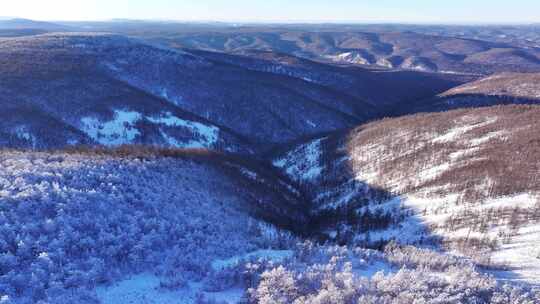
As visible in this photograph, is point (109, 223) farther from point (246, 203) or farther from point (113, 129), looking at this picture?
point (113, 129)

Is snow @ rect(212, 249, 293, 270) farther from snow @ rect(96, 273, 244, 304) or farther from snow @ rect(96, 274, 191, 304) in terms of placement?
snow @ rect(96, 274, 191, 304)

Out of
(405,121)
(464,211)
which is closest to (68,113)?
(405,121)

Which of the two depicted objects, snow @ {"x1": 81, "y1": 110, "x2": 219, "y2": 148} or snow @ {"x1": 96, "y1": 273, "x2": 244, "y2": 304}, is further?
snow @ {"x1": 81, "y1": 110, "x2": 219, "y2": 148}

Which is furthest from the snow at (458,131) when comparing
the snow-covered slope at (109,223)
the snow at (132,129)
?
the snow at (132,129)

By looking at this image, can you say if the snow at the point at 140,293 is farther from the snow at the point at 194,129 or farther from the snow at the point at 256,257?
the snow at the point at 194,129

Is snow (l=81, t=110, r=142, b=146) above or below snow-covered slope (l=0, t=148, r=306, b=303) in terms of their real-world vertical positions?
below

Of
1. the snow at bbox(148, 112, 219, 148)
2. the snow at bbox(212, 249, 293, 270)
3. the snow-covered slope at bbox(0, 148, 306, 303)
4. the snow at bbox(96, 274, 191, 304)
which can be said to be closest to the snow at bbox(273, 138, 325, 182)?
the snow at bbox(148, 112, 219, 148)
